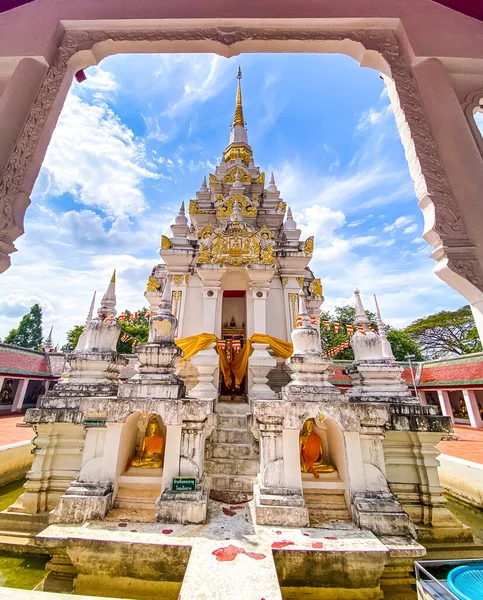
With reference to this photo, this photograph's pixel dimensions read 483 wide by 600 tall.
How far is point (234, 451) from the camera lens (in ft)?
18.2

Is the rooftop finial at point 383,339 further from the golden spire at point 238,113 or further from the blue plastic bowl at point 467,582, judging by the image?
the golden spire at point 238,113

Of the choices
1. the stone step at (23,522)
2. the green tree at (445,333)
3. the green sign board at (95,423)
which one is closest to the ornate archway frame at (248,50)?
the green sign board at (95,423)

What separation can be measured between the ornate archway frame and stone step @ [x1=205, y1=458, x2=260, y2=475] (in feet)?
15.2

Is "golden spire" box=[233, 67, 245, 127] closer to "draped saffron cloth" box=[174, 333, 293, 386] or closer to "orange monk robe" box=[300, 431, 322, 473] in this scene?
"draped saffron cloth" box=[174, 333, 293, 386]

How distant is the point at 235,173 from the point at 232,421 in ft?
29.1

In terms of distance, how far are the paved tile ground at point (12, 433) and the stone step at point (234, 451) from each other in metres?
9.17

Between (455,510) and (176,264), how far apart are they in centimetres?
947

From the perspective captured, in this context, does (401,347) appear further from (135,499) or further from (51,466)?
(51,466)

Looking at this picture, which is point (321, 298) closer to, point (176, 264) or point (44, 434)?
point (176, 264)

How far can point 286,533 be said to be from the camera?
11.5ft

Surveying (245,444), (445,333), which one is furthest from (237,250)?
(445,333)

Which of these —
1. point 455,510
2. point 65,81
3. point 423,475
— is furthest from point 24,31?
point 455,510

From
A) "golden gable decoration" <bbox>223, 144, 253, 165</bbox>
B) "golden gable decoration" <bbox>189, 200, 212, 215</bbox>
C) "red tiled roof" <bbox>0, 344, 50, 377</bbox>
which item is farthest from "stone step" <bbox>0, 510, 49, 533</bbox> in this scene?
"red tiled roof" <bbox>0, 344, 50, 377</bbox>

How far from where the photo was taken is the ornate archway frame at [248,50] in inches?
92.2
